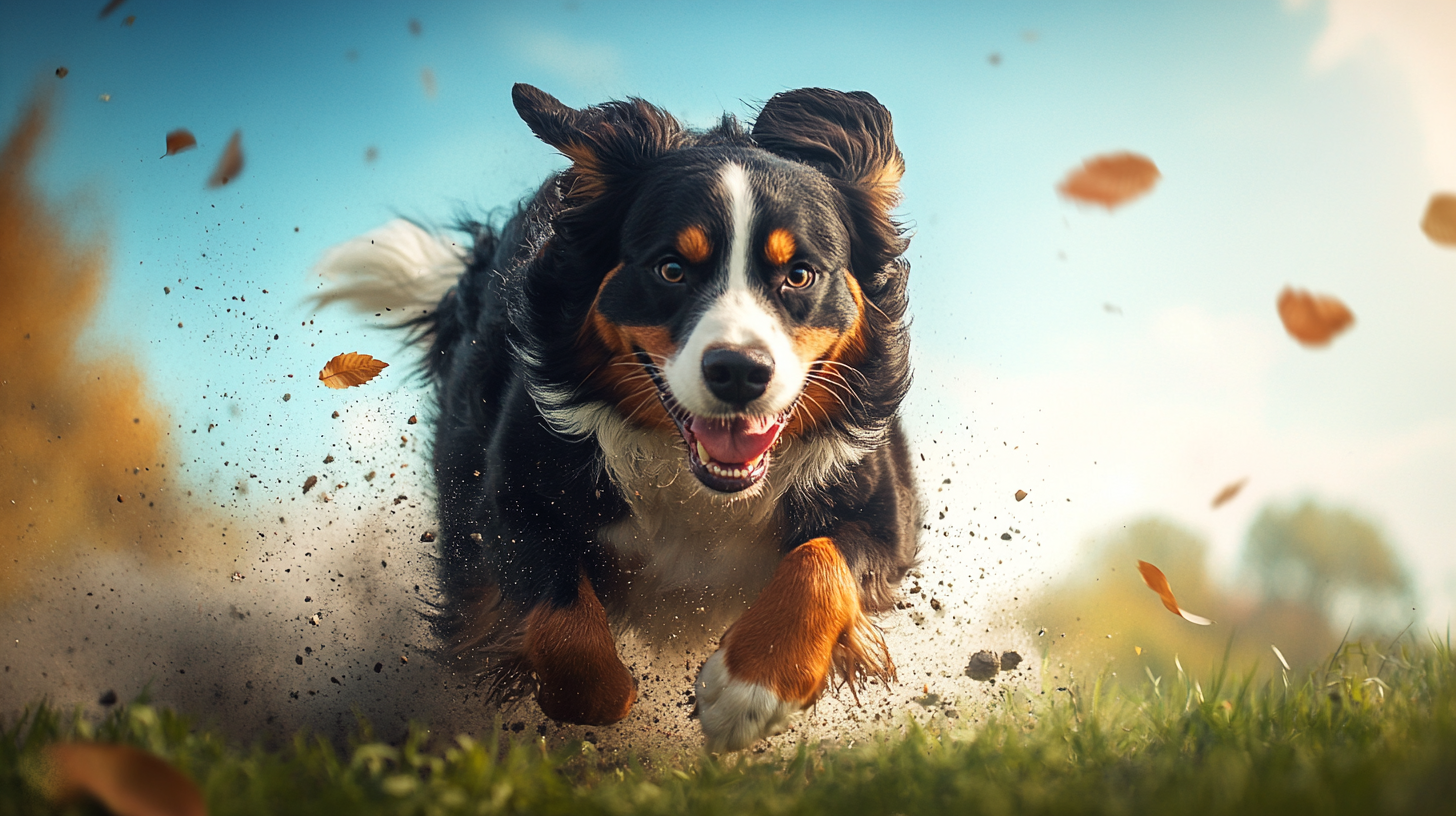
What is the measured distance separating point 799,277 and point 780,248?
129mm

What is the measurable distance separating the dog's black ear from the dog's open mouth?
891 mm

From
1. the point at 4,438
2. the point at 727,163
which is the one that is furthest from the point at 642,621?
the point at 4,438

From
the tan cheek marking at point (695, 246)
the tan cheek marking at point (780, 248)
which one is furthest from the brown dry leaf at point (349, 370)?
the tan cheek marking at point (780, 248)

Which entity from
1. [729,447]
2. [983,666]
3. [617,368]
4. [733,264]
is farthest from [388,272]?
[983,666]

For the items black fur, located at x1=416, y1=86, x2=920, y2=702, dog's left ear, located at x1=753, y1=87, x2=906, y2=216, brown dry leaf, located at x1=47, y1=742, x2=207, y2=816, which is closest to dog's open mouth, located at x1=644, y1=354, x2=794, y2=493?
black fur, located at x1=416, y1=86, x2=920, y2=702

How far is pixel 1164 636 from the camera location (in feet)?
15.4

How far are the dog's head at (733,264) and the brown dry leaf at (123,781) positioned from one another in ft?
5.16

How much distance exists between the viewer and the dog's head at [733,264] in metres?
2.67

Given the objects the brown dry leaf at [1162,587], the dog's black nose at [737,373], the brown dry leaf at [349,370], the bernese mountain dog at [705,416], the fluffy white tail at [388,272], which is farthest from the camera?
the fluffy white tail at [388,272]

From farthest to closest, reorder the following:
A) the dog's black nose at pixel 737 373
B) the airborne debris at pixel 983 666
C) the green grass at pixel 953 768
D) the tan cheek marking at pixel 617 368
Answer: the airborne debris at pixel 983 666, the tan cheek marking at pixel 617 368, the dog's black nose at pixel 737 373, the green grass at pixel 953 768

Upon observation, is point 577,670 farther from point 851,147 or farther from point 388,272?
point 388,272

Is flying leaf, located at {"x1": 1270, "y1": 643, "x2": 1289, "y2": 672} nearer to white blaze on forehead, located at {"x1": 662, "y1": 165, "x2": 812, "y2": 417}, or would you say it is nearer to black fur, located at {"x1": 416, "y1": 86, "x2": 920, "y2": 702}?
black fur, located at {"x1": 416, "y1": 86, "x2": 920, "y2": 702}

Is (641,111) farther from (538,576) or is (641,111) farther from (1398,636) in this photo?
(1398,636)

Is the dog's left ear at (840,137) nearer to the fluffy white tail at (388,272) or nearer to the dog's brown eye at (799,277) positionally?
the dog's brown eye at (799,277)
